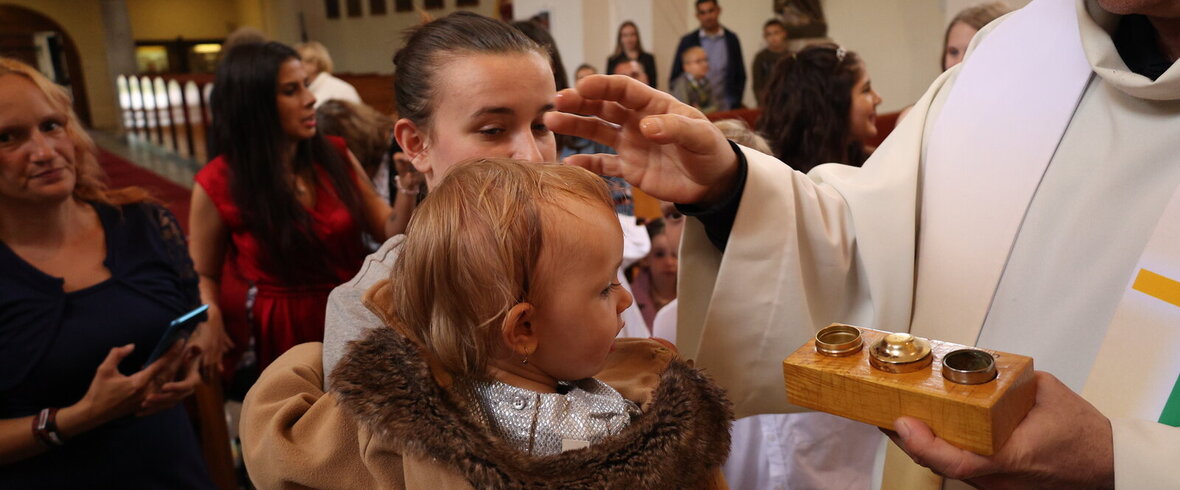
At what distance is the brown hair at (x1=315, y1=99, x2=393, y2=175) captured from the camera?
15.2 feet

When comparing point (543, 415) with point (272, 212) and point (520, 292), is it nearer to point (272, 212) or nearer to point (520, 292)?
point (520, 292)

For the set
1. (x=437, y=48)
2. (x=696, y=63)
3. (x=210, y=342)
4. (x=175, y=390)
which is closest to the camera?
(x=437, y=48)

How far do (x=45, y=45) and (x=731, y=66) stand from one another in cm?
1498

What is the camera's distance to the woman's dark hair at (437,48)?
1739 millimetres

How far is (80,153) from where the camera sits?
7.97 feet

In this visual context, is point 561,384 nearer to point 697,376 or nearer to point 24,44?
point 697,376

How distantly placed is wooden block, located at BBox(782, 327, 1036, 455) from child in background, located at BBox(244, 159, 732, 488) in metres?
0.18

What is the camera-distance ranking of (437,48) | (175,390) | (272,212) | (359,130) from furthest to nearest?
(359,130) < (272,212) < (175,390) < (437,48)

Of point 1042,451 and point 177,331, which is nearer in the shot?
point 1042,451

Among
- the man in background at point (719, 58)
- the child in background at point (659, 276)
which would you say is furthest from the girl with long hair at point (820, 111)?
the man in background at point (719, 58)

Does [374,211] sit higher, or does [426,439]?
[426,439]

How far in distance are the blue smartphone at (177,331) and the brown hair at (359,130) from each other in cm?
230

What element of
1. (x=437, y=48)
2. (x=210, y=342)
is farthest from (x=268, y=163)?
(x=437, y=48)

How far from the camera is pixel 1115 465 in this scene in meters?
1.19
